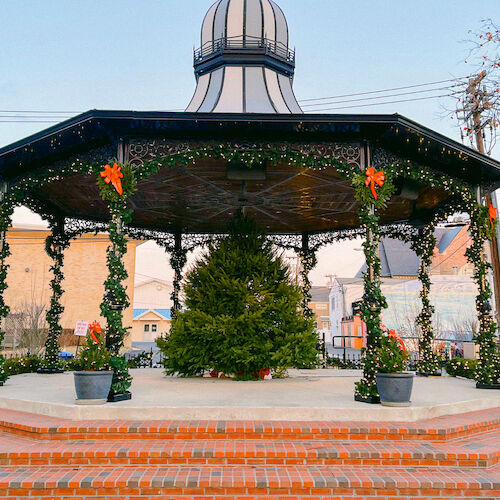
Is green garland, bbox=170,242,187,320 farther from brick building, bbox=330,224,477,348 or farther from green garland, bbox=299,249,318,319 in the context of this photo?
brick building, bbox=330,224,477,348

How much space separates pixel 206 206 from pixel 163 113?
16.1 ft

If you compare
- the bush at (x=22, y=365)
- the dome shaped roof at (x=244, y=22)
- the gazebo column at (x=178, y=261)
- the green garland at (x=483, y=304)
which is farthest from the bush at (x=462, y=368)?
the bush at (x=22, y=365)

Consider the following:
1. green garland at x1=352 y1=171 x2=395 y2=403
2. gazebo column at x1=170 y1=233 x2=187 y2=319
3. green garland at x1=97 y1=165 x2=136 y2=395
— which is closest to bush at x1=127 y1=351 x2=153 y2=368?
gazebo column at x1=170 y1=233 x2=187 y2=319

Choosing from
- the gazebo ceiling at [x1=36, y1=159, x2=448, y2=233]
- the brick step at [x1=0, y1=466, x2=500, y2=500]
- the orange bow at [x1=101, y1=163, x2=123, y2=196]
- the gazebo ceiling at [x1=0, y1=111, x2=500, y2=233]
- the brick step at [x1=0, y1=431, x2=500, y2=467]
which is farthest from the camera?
the gazebo ceiling at [x1=36, y1=159, x2=448, y2=233]

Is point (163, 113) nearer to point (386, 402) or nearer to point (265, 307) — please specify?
point (265, 307)

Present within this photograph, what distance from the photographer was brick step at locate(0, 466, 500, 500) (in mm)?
4875

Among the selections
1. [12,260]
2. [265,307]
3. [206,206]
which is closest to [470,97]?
[206,206]

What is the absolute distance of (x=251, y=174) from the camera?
8.81 m

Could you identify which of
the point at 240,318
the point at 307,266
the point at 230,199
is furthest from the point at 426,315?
the point at 230,199

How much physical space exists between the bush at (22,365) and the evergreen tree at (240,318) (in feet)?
13.3

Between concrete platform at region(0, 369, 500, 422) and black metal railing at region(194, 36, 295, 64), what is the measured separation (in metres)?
9.69

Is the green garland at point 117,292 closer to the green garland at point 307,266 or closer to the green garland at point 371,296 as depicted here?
the green garland at point 371,296

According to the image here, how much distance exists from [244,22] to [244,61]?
1.28 m

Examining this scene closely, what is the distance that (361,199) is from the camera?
7.69m
